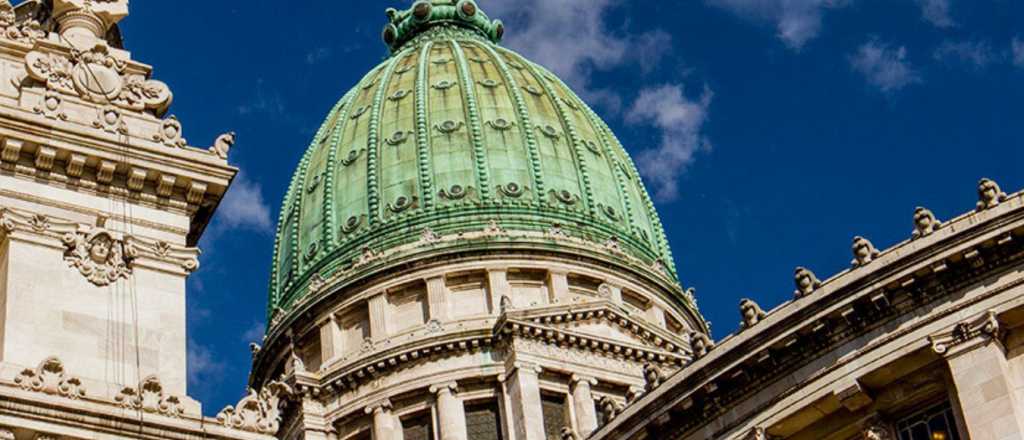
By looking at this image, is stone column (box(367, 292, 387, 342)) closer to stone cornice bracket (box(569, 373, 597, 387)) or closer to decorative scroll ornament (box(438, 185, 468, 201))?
decorative scroll ornament (box(438, 185, 468, 201))

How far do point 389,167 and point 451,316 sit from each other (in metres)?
7.60

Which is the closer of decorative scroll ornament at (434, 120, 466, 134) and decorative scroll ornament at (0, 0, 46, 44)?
decorative scroll ornament at (0, 0, 46, 44)

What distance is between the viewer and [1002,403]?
36.2 m

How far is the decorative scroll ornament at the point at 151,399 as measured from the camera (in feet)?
101

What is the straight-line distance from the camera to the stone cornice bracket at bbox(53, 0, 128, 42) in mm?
36625

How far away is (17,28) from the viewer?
36.9 meters

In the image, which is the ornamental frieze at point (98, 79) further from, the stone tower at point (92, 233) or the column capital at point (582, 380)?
the column capital at point (582, 380)

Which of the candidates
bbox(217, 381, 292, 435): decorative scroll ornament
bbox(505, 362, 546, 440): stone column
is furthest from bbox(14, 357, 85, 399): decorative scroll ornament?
bbox(505, 362, 546, 440): stone column

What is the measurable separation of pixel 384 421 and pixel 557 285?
7762 millimetres

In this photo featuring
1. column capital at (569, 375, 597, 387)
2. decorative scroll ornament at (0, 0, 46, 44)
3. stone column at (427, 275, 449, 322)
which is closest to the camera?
decorative scroll ornament at (0, 0, 46, 44)

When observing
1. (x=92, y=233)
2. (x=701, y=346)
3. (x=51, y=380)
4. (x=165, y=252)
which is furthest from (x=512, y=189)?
(x=51, y=380)

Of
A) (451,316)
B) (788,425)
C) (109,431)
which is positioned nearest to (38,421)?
(109,431)

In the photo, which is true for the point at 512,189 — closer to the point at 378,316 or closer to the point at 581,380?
the point at 378,316

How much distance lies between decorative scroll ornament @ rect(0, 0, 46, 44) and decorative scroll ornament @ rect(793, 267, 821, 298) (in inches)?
578
